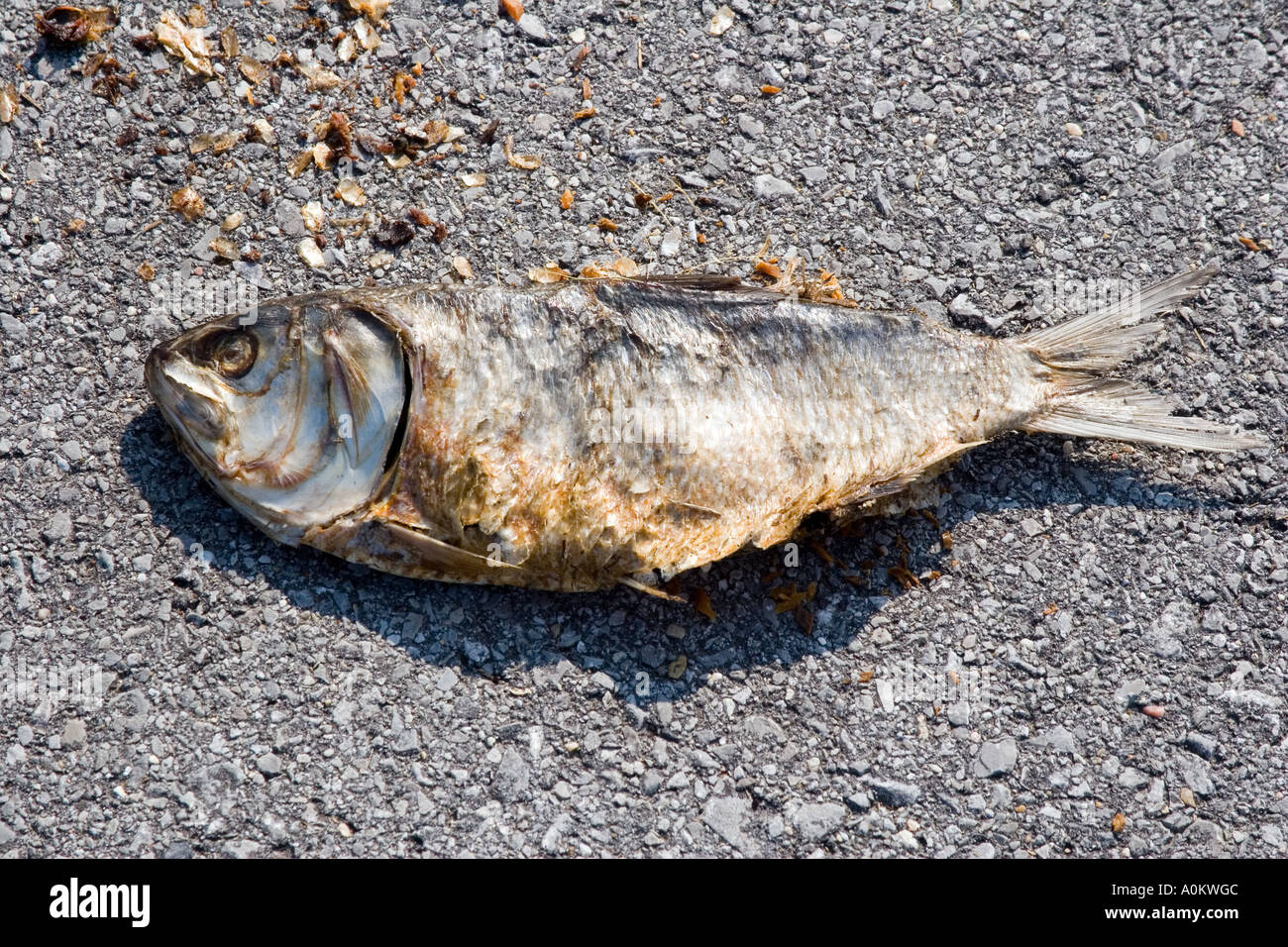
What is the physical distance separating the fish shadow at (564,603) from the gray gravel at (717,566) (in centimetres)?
2

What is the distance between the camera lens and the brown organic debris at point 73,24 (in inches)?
175

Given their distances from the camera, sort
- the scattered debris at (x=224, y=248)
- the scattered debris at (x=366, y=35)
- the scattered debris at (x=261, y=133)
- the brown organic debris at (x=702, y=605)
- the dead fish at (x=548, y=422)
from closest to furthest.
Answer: the dead fish at (x=548, y=422) → the brown organic debris at (x=702, y=605) → the scattered debris at (x=224, y=248) → the scattered debris at (x=261, y=133) → the scattered debris at (x=366, y=35)

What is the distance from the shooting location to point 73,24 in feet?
14.7

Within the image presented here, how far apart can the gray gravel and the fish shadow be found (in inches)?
0.7

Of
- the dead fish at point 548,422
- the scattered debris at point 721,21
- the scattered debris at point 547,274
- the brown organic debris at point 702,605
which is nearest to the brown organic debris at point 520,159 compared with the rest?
the scattered debris at point 547,274

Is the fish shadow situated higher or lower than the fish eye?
lower

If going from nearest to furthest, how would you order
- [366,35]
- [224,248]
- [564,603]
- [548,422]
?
[548,422] < [564,603] < [224,248] < [366,35]

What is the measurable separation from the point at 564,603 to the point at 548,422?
890 mm

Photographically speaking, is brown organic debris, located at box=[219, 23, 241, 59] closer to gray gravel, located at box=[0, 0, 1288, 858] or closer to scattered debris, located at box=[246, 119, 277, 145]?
gray gravel, located at box=[0, 0, 1288, 858]

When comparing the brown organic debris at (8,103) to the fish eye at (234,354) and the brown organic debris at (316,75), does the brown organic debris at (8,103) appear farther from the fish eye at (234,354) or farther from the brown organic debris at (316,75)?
the fish eye at (234,354)

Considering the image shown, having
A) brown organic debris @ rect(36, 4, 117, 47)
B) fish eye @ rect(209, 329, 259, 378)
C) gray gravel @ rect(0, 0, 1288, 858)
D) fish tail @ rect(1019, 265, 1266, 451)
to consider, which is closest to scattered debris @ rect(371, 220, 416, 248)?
gray gravel @ rect(0, 0, 1288, 858)

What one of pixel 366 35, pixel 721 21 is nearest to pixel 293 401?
pixel 366 35

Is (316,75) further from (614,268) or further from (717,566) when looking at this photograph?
(717,566)

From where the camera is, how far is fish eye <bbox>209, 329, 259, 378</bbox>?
3.73 meters
